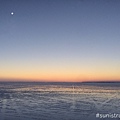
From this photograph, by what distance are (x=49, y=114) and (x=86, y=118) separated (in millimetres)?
1440

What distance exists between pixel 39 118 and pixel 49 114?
84 cm

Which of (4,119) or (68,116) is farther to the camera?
(68,116)

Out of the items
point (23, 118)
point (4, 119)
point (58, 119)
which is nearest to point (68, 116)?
point (58, 119)

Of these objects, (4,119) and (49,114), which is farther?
(49,114)

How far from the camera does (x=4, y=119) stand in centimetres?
701

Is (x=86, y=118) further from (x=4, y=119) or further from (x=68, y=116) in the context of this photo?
(x=4, y=119)

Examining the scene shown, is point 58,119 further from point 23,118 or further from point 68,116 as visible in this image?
point 23,118

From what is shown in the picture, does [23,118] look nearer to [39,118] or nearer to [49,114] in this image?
[39,118]

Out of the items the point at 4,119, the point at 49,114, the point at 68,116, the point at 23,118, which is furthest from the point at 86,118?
the point at 4,119

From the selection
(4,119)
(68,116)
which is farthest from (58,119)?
(4,119)

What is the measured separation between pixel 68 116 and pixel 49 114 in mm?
758

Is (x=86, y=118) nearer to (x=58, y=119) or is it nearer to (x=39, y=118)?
(x=58, y=119)

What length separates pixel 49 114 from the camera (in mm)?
8141

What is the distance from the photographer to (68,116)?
7734 millimetres
